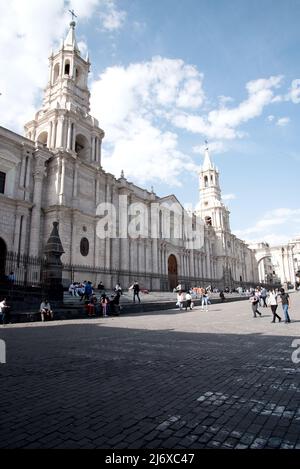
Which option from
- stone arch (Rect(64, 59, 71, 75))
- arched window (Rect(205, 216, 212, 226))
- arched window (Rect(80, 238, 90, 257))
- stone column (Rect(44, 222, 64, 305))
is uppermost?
stone arch (Rect(64, 59, 71, 75))

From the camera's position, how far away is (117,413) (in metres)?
3.18

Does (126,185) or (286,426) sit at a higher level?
(126,185)

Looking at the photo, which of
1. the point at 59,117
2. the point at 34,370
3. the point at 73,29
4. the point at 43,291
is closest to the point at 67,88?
the point at 59,117

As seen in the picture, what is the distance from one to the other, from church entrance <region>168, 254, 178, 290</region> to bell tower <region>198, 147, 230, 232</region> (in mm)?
19718

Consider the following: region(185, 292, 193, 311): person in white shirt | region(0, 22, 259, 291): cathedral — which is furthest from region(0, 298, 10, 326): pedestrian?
region(185, 292, 193, 311): person in white shirt

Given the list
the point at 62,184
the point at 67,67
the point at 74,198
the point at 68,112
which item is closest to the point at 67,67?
the point at 67,67

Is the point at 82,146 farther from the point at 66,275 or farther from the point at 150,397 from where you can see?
the point at 150,397

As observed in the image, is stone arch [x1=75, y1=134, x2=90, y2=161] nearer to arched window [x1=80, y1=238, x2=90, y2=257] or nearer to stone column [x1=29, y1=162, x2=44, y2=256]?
stone column [x1=29, y1=162, x2=44, y2=256]

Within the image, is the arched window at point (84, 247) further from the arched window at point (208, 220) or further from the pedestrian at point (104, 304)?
the arched window at point (208, 220)

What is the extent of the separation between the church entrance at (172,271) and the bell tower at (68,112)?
17452 mm

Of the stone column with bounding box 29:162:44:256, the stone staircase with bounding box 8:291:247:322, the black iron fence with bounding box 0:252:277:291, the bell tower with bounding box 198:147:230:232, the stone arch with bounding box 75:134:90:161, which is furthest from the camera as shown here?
the bell tower with bounding box 198:147:230:232

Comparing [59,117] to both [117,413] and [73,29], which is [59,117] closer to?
[73,29]

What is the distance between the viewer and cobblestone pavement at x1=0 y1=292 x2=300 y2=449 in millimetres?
2650
